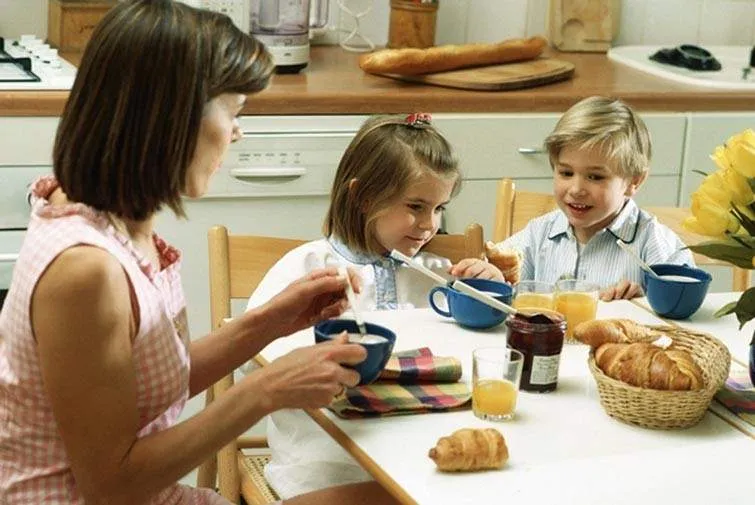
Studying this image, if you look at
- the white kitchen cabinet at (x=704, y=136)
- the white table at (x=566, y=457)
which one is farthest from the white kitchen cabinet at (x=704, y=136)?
the white table at (x=566, y=457)

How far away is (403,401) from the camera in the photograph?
1.83 metres

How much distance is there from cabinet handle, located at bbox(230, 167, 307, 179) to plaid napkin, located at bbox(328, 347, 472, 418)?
130cm

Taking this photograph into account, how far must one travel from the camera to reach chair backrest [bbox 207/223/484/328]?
97.1 inches

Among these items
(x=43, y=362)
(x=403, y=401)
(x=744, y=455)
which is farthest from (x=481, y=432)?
(x=43, y=362)

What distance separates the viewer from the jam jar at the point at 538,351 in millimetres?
1903

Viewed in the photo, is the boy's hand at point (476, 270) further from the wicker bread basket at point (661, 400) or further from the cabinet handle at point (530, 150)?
the cabinet handle at point (530, 150)

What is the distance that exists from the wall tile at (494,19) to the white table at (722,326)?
1.76 m

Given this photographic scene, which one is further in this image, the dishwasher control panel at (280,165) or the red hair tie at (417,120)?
the dishwasher control panel at (280,165)

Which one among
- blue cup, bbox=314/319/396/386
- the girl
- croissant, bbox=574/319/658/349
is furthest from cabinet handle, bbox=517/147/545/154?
blue cup, bbox=314/319/396/386

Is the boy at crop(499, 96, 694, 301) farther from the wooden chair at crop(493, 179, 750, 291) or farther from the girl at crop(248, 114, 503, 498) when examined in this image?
the girl at crop(248, 114, 503, 498)

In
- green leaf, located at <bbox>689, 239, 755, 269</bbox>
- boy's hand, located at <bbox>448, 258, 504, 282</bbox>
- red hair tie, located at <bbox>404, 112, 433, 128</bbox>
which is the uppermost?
green leaf, located at <bbox>689, 239, 755, 269</bbox>

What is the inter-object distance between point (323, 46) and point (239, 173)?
0.85 metres

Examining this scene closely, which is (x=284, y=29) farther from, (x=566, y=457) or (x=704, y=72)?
(x=566, y=457)

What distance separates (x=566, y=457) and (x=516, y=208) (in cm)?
131
